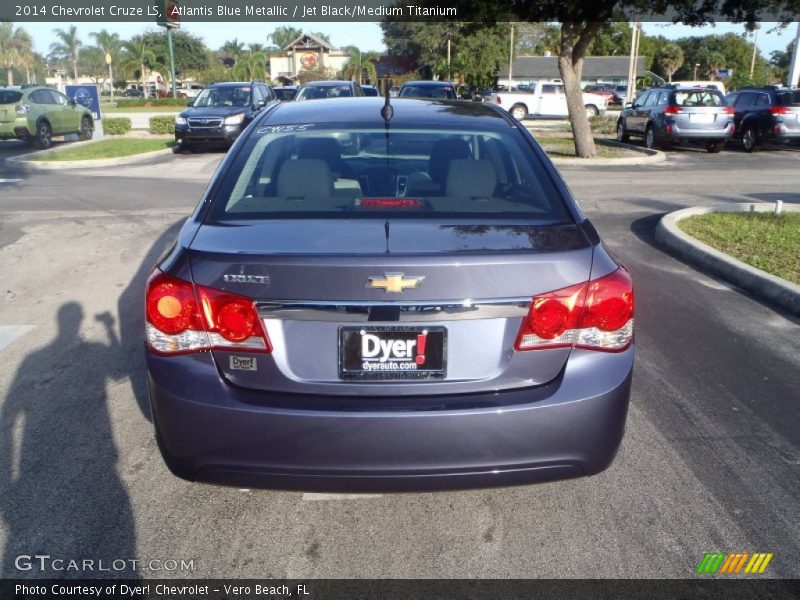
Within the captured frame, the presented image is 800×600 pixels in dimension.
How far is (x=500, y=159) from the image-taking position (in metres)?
3.97

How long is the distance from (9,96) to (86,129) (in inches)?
142

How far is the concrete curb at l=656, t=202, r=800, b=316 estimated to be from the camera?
6.29 metres

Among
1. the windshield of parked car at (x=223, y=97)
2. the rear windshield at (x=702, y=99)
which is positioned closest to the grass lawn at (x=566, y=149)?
the rear windshield at (x=702, y=99)

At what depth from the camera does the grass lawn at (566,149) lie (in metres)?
18.8

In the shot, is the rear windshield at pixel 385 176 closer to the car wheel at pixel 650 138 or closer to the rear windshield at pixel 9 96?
the car wheel at pixel 650 138

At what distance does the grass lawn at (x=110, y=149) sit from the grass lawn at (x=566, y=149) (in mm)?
10585

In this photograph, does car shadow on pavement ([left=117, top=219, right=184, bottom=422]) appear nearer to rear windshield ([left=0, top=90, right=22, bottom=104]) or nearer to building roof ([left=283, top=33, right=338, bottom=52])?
rear windshield ([left=0, top=90, right=22, bottom=104])

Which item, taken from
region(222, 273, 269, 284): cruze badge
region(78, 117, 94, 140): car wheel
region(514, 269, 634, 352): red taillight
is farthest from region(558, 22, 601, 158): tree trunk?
region(222, 273, 269, 284): cruze badge

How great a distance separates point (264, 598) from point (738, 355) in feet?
12.5

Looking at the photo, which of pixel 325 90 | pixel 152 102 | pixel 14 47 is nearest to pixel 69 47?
pixel 14 47

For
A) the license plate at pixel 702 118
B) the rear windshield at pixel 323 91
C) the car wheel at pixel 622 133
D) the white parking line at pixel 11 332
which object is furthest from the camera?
the car wheel at pixel 622 133

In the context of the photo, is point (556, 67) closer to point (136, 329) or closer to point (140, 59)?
point (140, 59)

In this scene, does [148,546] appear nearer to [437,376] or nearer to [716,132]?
[437,376]

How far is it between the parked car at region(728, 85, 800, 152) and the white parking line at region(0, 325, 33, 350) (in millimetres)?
19778
